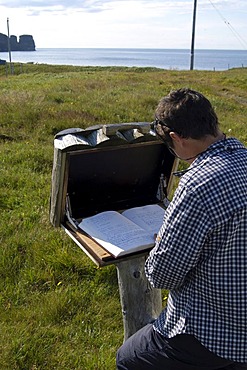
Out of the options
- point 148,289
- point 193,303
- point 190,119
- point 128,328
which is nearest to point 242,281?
point 193,303

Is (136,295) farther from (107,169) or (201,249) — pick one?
(201,249)

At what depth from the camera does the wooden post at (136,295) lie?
273 cm

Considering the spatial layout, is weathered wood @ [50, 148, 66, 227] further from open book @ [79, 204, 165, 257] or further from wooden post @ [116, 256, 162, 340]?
wooden post @ [116, 256, 162, 340]

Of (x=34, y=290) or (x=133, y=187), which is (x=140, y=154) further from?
(x=34, y=290)

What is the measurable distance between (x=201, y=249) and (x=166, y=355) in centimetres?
57

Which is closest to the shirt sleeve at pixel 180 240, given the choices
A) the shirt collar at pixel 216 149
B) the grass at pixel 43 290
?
the shirt collar at pixel 216 149

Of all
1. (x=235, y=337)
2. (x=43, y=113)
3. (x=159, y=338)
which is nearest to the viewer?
(x=235, y=337)

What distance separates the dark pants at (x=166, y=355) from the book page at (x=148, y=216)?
2.01 feet

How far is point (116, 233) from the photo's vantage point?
2.49 meters

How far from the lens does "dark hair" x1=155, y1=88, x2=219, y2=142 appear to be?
185 cm

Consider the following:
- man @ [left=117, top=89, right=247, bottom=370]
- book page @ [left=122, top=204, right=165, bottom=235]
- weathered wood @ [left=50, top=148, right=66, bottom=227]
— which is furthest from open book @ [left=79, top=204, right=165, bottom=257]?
man @ [left=117, top=89, right=247, bottom=370]

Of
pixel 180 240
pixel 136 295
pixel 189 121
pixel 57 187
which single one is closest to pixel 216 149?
pixel 189 121

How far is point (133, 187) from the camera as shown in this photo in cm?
299

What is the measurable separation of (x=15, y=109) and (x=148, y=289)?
8.38m
